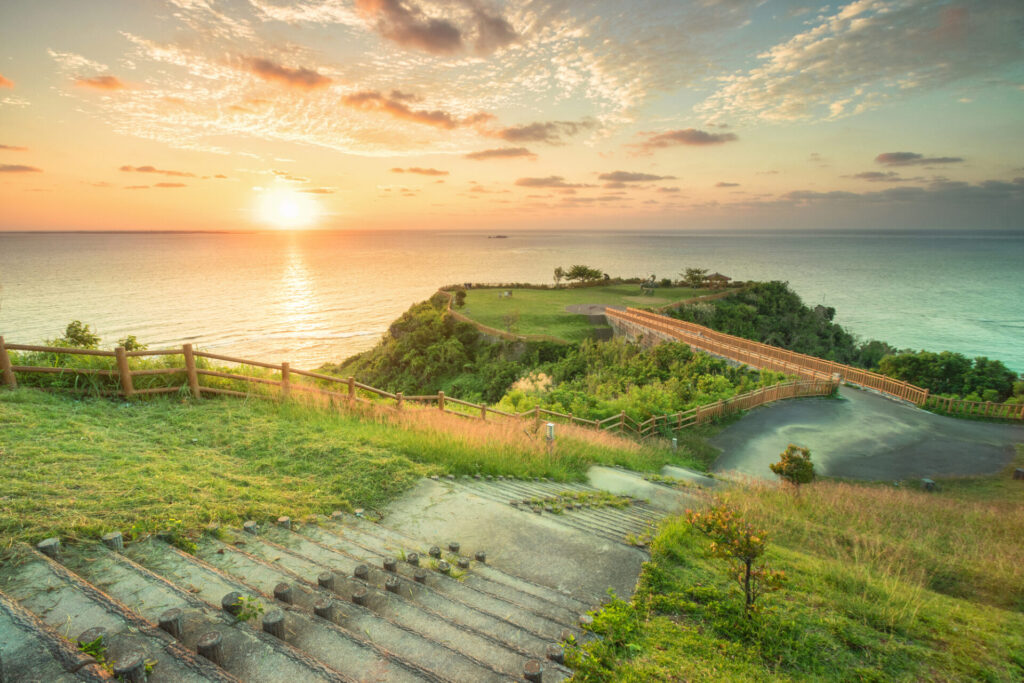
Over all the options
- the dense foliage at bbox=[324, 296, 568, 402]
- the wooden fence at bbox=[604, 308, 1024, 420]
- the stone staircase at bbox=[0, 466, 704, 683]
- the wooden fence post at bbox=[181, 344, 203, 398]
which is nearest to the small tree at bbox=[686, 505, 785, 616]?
the stone staircase at bbox=[0, 466, 704, 683]

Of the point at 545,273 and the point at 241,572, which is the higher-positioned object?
the point at 545,273

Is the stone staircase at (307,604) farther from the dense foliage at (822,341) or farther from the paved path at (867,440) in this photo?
the dense foliage at (822,341)

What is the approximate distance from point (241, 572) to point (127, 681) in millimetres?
1983

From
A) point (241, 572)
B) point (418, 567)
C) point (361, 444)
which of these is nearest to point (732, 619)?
point (418, 567)

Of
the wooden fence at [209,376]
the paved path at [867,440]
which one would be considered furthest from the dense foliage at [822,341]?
the wooden fence at [209,376]

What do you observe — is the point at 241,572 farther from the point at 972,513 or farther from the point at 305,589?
the point at 972,513

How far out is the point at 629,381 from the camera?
81.8ft

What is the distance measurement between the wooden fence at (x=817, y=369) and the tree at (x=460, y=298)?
2139 cm

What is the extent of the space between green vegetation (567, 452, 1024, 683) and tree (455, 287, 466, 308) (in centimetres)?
3892

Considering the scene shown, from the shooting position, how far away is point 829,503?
417 inches

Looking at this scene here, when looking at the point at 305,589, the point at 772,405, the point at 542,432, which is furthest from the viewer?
the point at 772,405

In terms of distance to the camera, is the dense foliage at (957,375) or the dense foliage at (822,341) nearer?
the dense foliage at (957,375)

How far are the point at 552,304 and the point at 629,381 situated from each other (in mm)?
22634

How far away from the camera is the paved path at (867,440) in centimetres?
1542
